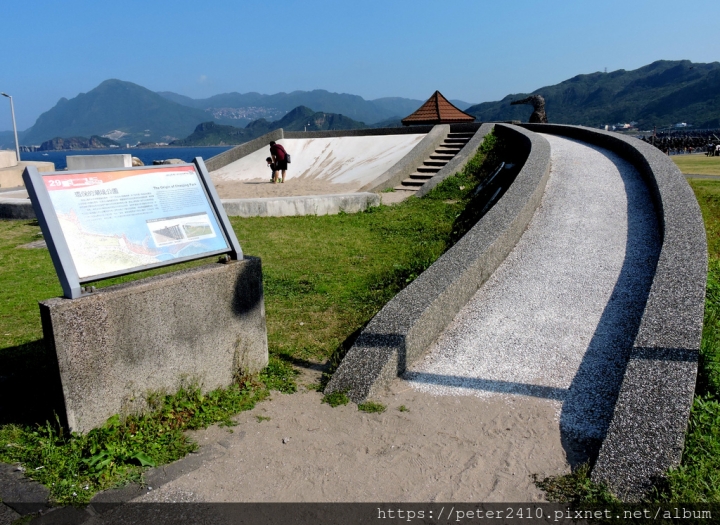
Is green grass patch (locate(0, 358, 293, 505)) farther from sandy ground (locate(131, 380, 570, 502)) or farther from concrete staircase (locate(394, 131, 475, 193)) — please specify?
concrete staircase (locate(394, 131, 475, 193))

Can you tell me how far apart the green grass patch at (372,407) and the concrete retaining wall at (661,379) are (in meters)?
1.46

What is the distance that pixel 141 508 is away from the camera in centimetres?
294

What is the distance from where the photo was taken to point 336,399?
4.09 metres

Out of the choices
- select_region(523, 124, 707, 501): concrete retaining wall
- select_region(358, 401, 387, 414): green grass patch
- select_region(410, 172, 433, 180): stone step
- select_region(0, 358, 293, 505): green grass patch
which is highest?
select_region(410, 172, 433, 180): stone step

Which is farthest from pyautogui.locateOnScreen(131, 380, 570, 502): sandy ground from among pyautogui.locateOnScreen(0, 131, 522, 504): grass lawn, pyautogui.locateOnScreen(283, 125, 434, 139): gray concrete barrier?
pyautogui.locateOnScreen(283, 125, 434, 139): gray concrete barrier

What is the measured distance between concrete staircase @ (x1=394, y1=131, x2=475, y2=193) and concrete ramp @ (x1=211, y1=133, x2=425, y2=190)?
3.32ft

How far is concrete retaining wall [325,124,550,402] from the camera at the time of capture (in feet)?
13.9

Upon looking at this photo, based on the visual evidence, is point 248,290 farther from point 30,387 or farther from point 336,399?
point 30,387

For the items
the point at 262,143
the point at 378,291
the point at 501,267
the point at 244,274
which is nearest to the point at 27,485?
the point at 244,274

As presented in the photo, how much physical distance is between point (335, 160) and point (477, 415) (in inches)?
597

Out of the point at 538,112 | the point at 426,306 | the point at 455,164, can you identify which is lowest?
the point at 426,306

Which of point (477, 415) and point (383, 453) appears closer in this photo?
point (383, 453)

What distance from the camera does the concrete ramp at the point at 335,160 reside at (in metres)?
16.6

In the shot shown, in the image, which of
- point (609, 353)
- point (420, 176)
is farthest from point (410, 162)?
point (609, 353)
